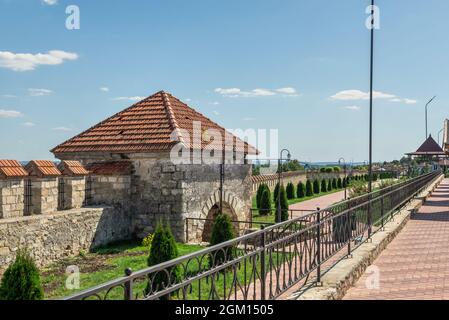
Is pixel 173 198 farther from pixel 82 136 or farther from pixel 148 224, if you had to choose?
pixel 82 136

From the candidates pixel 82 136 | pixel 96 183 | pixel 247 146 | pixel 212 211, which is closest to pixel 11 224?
pixel 96 183

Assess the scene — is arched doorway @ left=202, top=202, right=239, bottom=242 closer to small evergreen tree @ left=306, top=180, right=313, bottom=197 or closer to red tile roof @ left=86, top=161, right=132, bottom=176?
red tile roof @ left=86, top=161, right=132, bottom=176

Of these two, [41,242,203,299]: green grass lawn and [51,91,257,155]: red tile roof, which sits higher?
[51,91,257,155]: red tile roof

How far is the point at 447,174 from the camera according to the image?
51.1 meters

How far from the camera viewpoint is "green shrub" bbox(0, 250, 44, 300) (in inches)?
215

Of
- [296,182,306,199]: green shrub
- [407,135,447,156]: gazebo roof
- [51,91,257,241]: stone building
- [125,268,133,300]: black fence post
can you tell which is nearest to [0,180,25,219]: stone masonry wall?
[51,91,257,241]: stone building

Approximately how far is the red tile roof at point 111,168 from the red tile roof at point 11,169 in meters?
2.83

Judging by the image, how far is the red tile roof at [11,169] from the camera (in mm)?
8758

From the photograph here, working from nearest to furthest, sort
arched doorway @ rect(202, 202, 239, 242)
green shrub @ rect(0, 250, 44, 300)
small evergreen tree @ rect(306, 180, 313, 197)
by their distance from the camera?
1. green shrub @ rect(0, 250, 44, 300)
2. arched doorway @ rect(202, 202, 239, 242)
3. small evergreen tree @ rect(306, 180, 313, 197)

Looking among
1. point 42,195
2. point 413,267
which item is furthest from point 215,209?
point 413,267

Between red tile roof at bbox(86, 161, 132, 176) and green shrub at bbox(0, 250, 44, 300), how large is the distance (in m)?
6.51

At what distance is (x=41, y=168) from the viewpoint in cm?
966

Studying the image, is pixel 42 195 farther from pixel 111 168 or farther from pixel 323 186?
pixel 323 186

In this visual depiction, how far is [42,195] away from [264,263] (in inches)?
274
